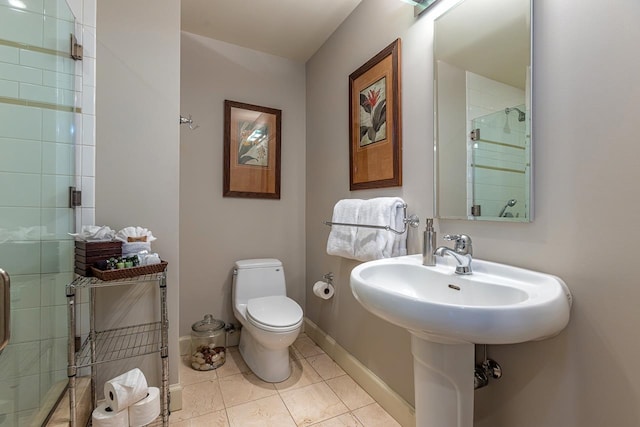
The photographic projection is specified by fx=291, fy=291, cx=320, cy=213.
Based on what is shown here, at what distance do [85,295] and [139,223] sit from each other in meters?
0.41

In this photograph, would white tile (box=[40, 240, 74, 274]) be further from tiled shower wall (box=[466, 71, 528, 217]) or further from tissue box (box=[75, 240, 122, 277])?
tiled shower wall (box=[466, 71, 528, 217])

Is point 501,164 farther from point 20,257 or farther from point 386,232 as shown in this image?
point 20,257

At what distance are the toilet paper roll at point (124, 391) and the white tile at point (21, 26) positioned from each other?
139 cm

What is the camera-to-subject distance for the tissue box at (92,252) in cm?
125

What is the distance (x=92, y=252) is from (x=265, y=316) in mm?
937

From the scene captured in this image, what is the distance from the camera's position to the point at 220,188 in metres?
2.26

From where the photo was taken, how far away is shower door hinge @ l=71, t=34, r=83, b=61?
4.43 feet

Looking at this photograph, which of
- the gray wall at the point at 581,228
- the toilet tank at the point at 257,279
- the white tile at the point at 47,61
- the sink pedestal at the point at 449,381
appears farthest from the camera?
the toilet tank at the point at 257,279

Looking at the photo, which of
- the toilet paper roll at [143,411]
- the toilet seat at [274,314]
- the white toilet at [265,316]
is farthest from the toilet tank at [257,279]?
the toilet paper roll at [143,411]

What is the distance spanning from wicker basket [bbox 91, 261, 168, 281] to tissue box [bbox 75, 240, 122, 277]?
43 millimetres

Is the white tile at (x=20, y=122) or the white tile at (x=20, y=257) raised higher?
the white tile at (x=20, y=122)

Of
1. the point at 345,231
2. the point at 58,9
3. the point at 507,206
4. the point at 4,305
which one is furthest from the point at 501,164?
the point at 58,9

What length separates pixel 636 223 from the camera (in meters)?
0.73

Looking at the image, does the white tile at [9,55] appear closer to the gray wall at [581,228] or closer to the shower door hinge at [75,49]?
the shower door hinge at [75,49]
